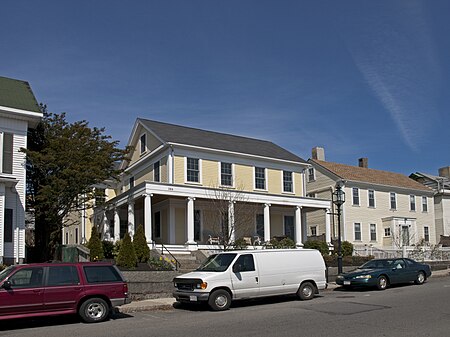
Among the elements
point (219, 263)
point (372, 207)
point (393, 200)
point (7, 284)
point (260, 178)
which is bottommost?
A: point (7, 284)

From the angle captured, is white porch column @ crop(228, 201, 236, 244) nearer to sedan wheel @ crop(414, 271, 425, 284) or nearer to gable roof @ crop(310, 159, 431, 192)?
sedan wheel @ crop(414, 271, 425, 284)

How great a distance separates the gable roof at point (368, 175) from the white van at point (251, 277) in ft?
86.0

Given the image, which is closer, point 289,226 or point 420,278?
point 420,278

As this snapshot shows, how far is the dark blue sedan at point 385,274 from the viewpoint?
2084cm

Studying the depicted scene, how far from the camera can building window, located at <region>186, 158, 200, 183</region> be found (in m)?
32.0

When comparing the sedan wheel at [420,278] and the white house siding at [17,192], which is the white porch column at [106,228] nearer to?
the white house siding at [17,192]

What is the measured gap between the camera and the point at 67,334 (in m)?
11.9

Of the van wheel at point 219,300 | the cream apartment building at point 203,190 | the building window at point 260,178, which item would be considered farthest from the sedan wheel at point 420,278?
the building window at point 260,178

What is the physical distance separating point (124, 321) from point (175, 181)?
1742 centimetres

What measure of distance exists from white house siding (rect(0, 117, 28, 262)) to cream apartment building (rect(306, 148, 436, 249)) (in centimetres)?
2396

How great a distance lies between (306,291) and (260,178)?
1758cm

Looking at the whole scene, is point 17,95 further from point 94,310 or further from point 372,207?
point 372,207

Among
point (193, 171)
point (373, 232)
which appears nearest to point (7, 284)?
point (193, 171)

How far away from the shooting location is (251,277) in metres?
16.6
